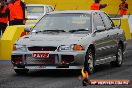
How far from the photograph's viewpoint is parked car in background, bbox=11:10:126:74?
13.7m

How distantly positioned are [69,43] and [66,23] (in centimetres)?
137

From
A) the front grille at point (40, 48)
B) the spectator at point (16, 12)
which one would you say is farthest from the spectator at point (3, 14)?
the front grille at point (40, 48)

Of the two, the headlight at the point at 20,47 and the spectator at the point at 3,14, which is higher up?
the spectator at the point at 3,14

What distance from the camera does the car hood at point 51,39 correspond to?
1377 centimetres

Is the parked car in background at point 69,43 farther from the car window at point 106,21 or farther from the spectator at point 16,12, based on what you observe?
the spectator at point 16,12

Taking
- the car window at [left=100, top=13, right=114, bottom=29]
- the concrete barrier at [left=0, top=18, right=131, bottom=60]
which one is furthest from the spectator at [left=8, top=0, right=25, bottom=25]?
the car window at [left=100, top=13, right=114, bottom=29]

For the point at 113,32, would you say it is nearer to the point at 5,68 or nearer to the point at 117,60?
the point at 117,60

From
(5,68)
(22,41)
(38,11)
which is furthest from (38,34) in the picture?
(38,11)

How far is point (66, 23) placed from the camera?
49.2 ft

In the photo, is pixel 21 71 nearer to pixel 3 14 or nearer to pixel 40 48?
pixel 40 48

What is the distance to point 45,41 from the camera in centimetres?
1394

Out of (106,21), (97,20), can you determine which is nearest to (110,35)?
(106,21)

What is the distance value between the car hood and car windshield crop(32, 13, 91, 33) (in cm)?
47

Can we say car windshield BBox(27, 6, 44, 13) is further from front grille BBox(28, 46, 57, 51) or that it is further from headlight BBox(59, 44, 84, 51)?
headlight BBox(59, 44, 84, 51)
